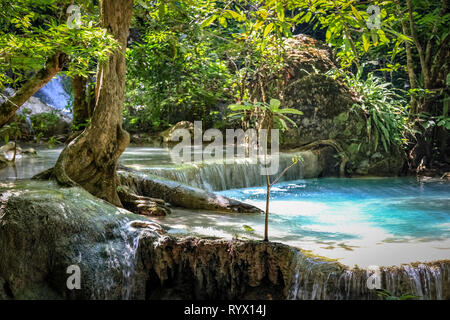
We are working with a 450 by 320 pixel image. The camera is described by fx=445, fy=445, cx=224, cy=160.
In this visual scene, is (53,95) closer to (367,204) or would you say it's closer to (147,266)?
(367,204)

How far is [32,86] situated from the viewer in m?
5.16

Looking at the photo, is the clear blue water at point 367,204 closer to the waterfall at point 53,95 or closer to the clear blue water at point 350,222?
the clear blue water at point 350,222

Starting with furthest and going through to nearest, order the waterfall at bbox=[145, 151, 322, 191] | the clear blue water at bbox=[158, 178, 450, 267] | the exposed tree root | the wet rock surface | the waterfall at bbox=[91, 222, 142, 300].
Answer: the exposed tree root < the waterfall at bbox=[145, 151, 322, 191] < the wet rock surface < the clear blue water at bbox=[158, 178, 450, 267] < the waterfall at bbox=[91, 222, 142, 300]

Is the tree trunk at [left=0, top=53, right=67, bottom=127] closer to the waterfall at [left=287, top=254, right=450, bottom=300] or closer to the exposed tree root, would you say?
the waterfall at [left=287, top=254, right=450, bottom=300]

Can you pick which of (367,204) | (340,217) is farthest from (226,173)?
(340,217)

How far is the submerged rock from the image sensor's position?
3889 mm

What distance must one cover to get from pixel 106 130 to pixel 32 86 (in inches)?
41.4

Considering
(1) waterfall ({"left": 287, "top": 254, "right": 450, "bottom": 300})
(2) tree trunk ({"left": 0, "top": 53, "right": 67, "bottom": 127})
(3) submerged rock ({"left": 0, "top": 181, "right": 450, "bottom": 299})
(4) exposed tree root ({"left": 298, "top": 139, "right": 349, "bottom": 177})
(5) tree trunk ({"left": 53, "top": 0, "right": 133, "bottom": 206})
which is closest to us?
(1) waterfall ({"left": 287, "top": 254, "right": 450, "bottom": 300})

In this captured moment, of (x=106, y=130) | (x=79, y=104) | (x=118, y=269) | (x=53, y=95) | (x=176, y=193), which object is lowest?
(x=118, y=269)

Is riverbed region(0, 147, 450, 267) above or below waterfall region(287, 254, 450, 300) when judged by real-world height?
above

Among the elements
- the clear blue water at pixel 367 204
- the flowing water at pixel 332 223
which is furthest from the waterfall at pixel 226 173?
the clear blue water at pixel 367 204

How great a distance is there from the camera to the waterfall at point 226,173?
7.94m

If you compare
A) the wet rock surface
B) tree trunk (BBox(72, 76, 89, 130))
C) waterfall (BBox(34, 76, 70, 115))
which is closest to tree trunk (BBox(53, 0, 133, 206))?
the wet rock surface
